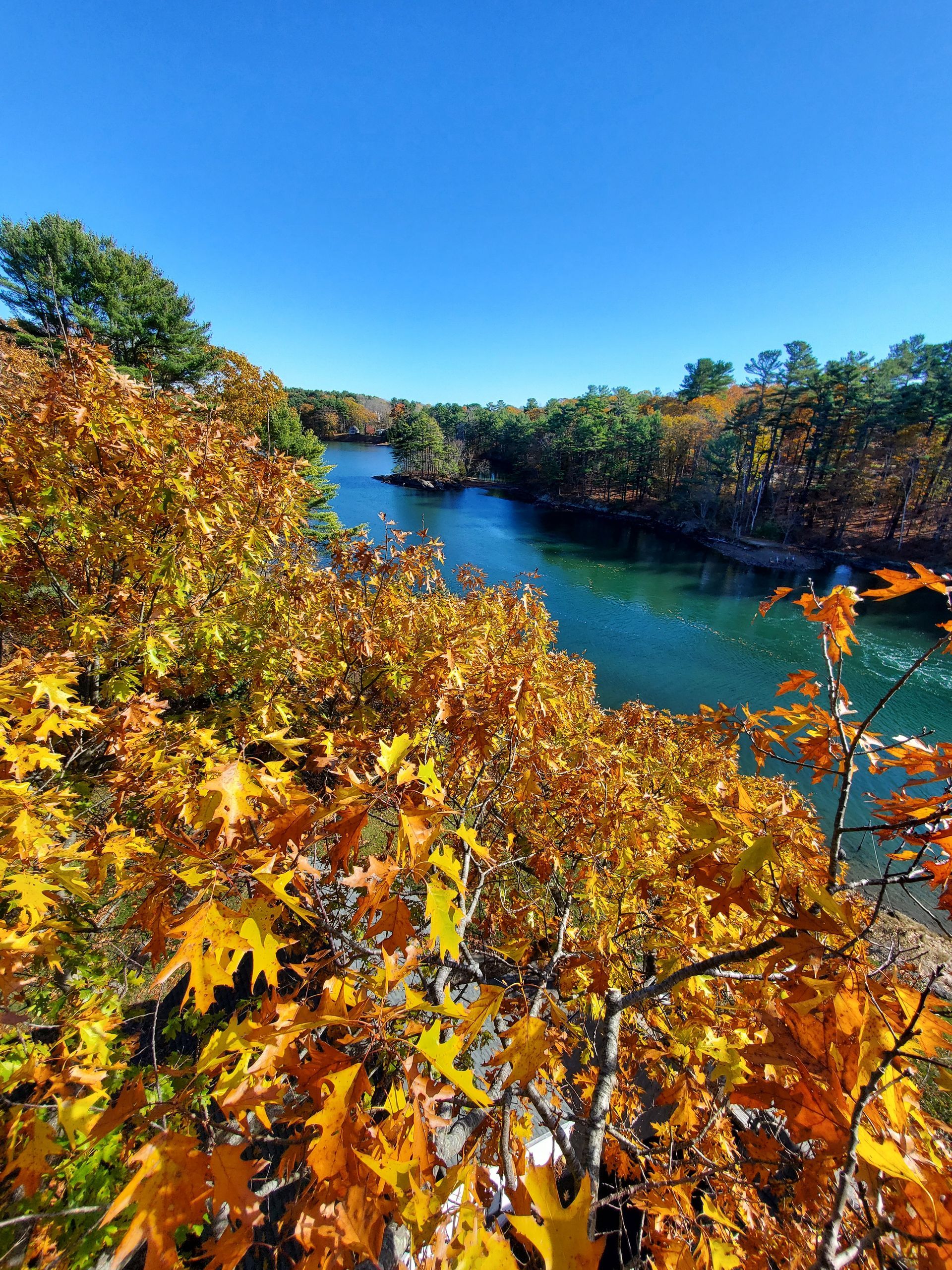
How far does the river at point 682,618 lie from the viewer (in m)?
13.8

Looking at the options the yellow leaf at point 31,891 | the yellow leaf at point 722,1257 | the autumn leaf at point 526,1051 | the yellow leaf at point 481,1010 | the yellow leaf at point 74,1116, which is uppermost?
the yellow leaf at point 481,1010

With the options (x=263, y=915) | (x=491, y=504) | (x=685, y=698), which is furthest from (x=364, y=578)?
(x=491, y=504)

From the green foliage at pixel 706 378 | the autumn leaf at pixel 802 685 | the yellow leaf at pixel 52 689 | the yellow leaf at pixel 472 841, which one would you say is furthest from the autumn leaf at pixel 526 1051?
the green foliage at pixel 706 378

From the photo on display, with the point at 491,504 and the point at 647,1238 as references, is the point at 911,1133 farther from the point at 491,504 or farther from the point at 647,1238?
the point at 491,504

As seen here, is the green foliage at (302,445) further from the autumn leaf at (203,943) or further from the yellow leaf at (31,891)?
the autumn leaf at (203,943)

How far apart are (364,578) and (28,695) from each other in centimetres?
246

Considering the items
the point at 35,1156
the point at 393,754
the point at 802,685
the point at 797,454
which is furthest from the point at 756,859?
the point at 797,454

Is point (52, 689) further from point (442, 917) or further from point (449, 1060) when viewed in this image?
point (449, 1060)

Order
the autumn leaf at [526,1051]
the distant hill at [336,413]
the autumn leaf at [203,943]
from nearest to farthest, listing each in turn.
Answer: the autumn leaf at [203,943] < the autumn leaf at [526,1051] < the distant hill at [336,413]

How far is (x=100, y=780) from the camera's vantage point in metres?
2.95

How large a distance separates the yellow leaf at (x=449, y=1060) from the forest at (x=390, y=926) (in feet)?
0.04

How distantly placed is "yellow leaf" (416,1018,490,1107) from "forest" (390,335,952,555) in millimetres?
32777

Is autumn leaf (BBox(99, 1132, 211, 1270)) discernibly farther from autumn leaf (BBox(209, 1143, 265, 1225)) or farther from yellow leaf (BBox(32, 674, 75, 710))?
yellow leaf (BBox(32, 674, 75, 710))

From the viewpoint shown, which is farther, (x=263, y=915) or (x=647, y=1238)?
(x=647, y=1238)
